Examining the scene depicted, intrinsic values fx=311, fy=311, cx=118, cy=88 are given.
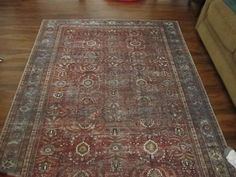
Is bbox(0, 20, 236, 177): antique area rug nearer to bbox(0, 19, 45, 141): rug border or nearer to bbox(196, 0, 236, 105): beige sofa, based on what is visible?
bbox(0, 19, 45, 141): rug border

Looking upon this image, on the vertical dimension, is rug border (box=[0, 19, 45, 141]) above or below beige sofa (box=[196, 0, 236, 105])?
below

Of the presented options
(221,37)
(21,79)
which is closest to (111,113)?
(21,79)

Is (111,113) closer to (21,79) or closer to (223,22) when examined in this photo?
(21,79)

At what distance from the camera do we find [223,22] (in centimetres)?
251

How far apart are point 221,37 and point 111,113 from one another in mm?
1096

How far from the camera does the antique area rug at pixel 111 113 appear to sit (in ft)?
6.05

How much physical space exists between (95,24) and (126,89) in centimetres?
110

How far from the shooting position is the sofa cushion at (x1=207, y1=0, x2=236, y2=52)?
2343 mm

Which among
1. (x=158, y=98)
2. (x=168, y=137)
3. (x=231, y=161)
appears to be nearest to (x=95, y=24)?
(x=158, y=98)

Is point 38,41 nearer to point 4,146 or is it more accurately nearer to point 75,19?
point 75,19

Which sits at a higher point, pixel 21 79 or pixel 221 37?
pixel 221 37

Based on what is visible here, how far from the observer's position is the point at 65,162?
184cm

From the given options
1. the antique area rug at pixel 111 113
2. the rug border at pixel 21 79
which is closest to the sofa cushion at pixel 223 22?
the antique area rug at pixel 111 113

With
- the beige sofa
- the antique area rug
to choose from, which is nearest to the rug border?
the antique area rug
